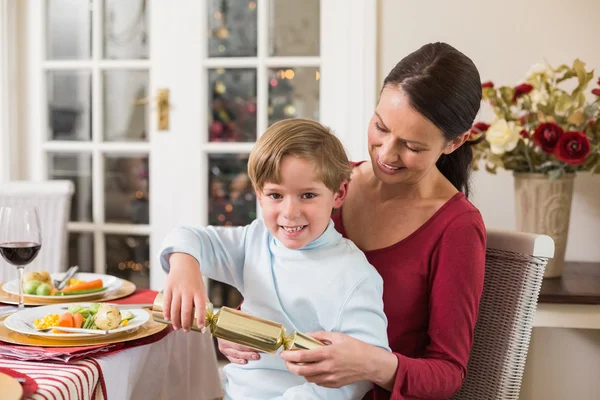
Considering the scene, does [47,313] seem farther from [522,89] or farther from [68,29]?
[68,29]

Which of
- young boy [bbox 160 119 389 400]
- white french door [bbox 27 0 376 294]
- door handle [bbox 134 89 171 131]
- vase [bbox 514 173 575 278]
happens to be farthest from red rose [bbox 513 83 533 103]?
door handle [bbox 134 89 171 131]

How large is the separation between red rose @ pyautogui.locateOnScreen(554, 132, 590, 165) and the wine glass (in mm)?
1531

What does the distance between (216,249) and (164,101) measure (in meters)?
2.05

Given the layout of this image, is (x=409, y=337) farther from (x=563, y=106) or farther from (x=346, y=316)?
(x=563, y=106)

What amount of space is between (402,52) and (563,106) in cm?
75

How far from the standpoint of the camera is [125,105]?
3367 mm

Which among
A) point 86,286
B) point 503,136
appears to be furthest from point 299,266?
point 503,136

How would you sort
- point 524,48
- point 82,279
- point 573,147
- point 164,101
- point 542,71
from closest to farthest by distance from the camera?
point 82,279 → point 573,147 → point 542,71 → point 524,48 → point 164,101

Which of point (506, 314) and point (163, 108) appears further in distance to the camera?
point (163, 108)

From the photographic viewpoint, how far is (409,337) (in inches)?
54.4

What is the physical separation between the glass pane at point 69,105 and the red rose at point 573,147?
220cm

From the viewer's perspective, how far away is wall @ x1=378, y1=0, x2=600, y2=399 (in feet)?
8.68

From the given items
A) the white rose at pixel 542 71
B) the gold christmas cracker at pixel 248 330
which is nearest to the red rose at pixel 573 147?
the white rose at pixel 542 71

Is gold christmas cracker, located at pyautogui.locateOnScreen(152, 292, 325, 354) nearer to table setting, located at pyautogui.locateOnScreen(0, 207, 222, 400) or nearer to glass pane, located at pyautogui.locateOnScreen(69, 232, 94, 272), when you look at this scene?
table setting, located at pyautogui.locateOnScreen(0, 207, 222, 400)
